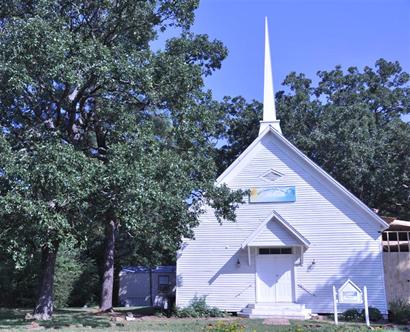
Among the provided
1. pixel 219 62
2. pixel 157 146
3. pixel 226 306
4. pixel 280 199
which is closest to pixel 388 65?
pixel 219 62

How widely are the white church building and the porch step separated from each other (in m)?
0.04

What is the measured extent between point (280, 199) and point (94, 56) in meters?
10.6

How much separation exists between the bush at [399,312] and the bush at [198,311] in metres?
6.66

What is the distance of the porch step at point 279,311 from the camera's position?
62.2 ft

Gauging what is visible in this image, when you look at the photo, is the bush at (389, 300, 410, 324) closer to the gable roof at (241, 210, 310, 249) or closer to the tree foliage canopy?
the gable roof at (241, 210, 310, 249)

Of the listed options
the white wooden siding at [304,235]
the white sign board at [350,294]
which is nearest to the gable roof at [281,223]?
the white wooden siding at [304,235]

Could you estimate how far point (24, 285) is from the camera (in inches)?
1054

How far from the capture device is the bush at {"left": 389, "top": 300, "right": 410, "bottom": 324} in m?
18.2

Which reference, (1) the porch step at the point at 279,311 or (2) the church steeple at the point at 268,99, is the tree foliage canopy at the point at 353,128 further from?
(1) the porch step at the point at 279,311

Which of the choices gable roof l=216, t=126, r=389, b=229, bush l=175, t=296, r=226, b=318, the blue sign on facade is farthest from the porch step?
gable roof l=216, t=126, r=389, b=229

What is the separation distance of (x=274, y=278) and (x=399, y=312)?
4.96m

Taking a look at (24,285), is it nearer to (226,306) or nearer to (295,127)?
(226,306)

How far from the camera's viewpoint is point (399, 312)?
18.5m

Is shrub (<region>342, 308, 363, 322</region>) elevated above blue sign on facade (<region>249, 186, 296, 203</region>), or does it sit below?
below
